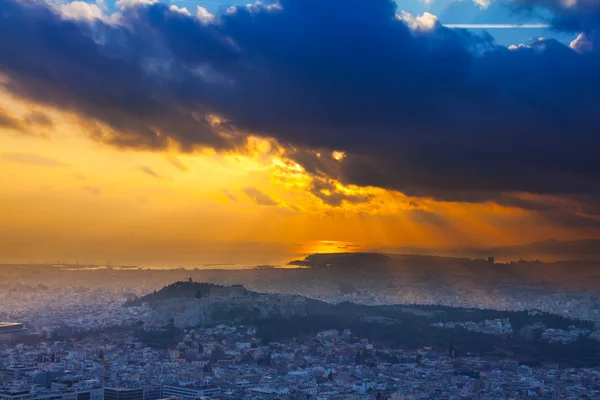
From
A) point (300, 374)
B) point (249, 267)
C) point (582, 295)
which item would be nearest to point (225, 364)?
point (300, 374)

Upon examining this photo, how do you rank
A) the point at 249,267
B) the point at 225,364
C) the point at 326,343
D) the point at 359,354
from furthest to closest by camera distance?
the point at 249,267
the point at 326,343
the point at 359,354
the point at 225,364

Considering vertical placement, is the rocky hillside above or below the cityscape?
above

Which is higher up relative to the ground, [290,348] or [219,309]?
[219,309]

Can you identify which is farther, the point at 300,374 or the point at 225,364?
the point at 225,364

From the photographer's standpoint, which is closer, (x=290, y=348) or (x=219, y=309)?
(x=290, y=348)

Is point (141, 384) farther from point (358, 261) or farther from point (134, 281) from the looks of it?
point (134, 281)

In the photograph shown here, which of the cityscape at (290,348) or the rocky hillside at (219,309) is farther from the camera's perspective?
the rocky hillside at (219,309)

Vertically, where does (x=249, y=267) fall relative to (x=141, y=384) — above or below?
above

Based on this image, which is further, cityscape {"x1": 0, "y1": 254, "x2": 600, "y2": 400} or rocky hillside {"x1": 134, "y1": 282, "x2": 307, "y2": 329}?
rocky hillside {"x1": 134, "y1": 282, "x2": 307, "y2": 329}

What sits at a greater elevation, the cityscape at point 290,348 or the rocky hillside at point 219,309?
the rocky hillside at point 219,309

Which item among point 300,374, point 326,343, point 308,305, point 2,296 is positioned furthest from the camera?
point 2,296
